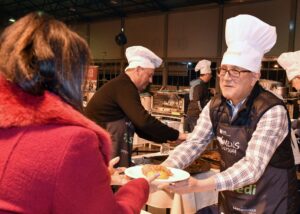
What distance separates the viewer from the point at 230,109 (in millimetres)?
1567

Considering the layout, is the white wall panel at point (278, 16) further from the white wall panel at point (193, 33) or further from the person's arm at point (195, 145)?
the person's arm at point (195, 145)

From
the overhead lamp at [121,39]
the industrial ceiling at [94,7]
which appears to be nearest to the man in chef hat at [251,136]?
the industrial ceiling at [94,7]

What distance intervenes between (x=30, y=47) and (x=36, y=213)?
1.13 feet

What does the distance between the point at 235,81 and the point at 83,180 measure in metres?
0.89

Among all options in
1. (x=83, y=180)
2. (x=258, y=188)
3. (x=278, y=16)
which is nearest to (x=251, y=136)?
(x=258, y=188)

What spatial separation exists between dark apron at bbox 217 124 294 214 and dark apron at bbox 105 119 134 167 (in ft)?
3.16

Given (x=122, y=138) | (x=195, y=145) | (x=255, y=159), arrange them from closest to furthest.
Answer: (x=255, y=159), (x=195, y=145), (x=122, y=138)

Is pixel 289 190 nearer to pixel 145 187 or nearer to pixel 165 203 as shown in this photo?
pixel 145 187

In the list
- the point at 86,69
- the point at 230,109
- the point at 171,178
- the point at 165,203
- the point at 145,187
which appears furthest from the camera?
the point at 165,203

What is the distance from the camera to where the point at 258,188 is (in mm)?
1491

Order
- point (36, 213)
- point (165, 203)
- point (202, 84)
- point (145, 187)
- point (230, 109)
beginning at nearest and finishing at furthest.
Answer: point (36, 213)
point (145, 187)
point (230, 109)
point (165, 203)
point (202, 84)

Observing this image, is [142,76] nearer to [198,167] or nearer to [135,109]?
[135,109]

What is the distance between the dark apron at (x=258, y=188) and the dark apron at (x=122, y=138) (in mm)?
962

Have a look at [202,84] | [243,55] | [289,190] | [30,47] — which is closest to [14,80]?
[30,47]
